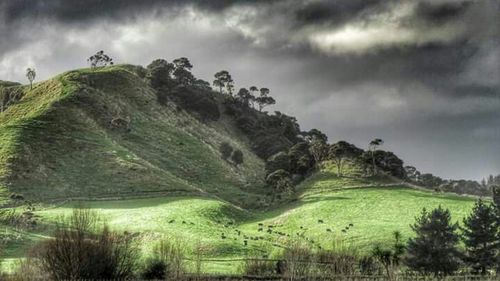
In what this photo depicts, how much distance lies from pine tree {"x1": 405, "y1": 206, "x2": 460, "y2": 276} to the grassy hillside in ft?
53.0

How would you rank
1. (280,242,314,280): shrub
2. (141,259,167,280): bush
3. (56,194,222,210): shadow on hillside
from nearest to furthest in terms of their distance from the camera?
(280,242,314,280): shrub, (141,259,167,280): bush, (56,194,222,210): shadow on hillside

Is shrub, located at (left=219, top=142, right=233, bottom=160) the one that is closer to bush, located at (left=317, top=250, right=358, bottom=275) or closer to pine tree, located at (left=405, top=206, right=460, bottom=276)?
pine tree, located at (left=405, top=206, right=460, bottom=276)

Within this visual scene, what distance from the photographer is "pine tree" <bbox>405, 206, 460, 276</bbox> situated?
215ft

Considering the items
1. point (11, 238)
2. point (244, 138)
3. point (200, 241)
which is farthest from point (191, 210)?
point (244, 138)

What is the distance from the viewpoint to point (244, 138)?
199 metres

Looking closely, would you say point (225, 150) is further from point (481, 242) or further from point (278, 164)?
point (481, 242)

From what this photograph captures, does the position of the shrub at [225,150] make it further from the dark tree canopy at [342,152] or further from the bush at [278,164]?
the dark tree canopy at [342,152]

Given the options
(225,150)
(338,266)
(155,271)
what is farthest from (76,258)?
(225,150)

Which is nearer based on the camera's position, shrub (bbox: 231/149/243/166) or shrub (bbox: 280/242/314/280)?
shrub (bbox: 280/242/314/280)

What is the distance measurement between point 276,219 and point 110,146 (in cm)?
5290

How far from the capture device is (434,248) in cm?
6619

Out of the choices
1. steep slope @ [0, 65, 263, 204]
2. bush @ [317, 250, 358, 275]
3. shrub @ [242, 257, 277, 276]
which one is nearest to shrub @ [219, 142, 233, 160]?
steep slope @ [0, 65, 263, 204]

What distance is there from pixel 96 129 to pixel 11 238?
75309 millimetres

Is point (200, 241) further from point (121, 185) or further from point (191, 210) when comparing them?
point (121, 185)
